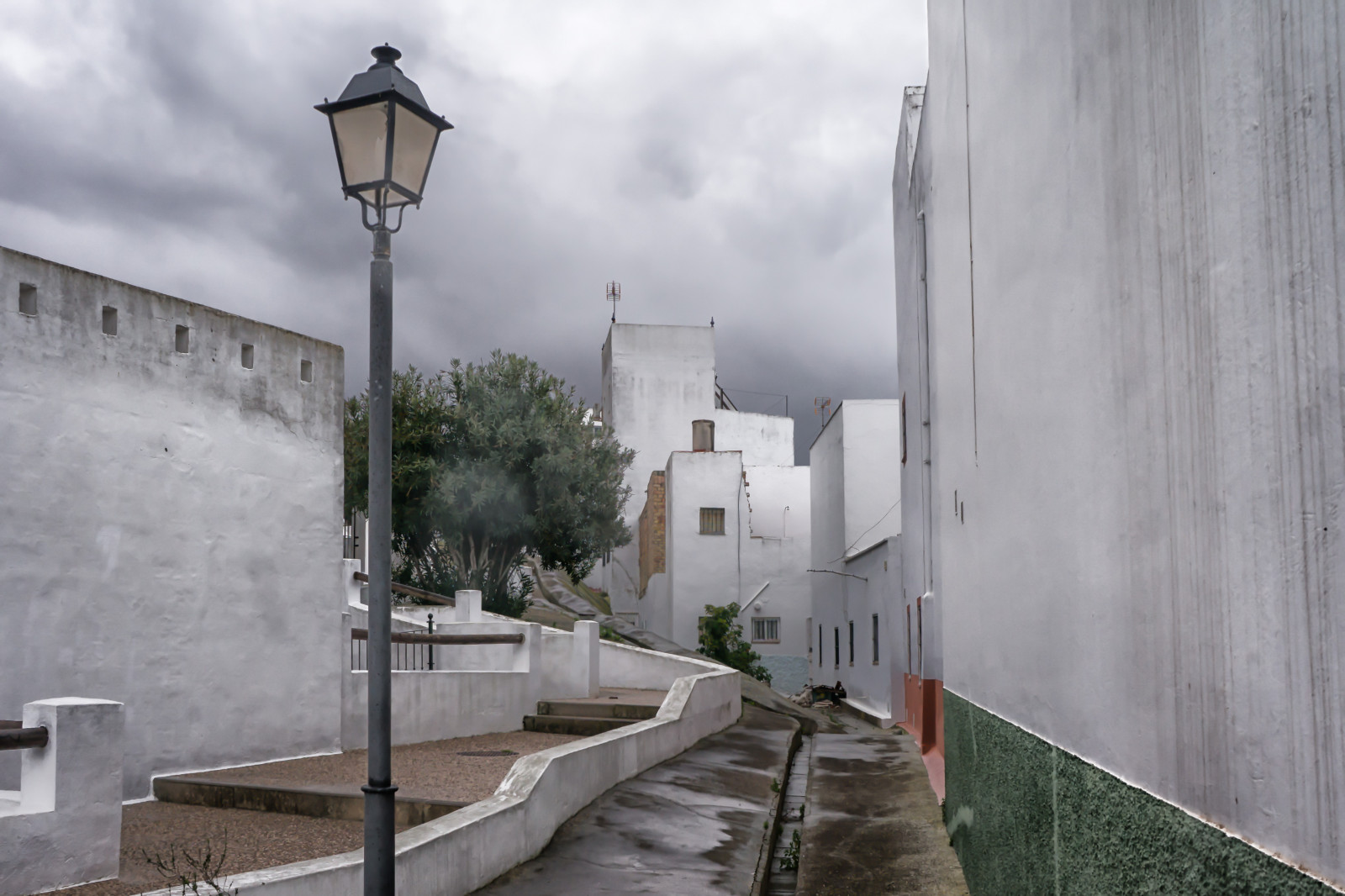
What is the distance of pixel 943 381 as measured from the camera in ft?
28.7

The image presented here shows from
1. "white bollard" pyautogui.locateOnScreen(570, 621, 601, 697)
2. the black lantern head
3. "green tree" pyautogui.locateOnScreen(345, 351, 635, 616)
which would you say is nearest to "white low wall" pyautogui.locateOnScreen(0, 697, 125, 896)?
the black lantern head

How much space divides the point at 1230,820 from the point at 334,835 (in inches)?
277

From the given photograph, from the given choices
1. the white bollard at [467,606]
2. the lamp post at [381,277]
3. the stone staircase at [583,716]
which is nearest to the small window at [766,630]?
the white bollard at [467,606]

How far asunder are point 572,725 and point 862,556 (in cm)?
1050

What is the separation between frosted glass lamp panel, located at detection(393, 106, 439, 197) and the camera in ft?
16.1

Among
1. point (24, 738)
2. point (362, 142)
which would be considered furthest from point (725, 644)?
point (362, 142)

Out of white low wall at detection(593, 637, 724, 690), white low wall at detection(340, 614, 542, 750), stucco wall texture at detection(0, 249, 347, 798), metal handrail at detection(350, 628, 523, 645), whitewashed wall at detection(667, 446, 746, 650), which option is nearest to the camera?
stucco wall texture at detection(0, 249, 347, 798)

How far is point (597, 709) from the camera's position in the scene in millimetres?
15680

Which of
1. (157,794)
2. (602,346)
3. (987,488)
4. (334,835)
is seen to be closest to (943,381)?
(987,488)

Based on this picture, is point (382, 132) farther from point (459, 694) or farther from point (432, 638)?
point (459, 694)

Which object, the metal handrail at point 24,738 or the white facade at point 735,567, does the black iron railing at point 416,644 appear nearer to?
the metal handrail at point 24,738

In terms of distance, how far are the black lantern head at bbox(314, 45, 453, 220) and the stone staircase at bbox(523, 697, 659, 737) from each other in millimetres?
10872

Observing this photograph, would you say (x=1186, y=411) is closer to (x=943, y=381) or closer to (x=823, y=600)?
(x=943, y=381)

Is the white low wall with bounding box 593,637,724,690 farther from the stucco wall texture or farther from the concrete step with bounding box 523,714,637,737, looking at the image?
the stucco wall texture
